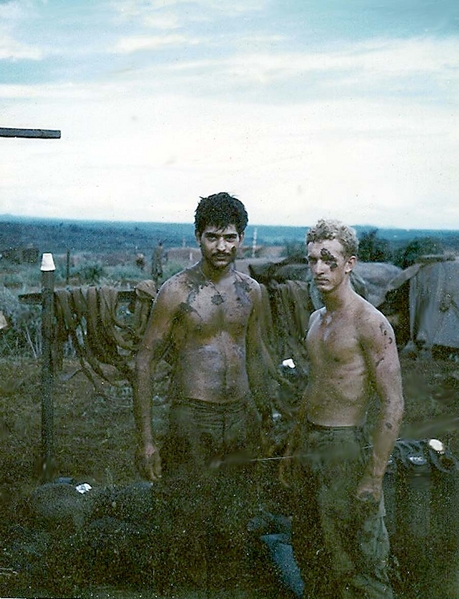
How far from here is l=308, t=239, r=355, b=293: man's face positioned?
3.15m

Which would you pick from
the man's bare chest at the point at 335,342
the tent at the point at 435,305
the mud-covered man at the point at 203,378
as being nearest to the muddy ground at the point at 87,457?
the tent at the point at 435,305

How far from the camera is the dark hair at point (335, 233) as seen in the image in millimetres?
3146

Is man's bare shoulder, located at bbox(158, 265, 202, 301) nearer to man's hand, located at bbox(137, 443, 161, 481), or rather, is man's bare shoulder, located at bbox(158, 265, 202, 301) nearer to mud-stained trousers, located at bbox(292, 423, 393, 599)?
man's hand, located at bbox(137, 443, 161, 481)

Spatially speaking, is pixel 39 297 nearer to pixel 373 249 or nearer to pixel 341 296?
pixel 341 296

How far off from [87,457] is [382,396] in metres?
3.97

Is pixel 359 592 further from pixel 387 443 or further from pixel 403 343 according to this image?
pixel 403 343

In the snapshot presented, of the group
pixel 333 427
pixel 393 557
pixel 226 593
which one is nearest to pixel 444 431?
pixel 393 557

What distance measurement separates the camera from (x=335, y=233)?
10.3 ft

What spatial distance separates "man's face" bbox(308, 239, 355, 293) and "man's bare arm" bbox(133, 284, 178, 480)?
0.78 meters

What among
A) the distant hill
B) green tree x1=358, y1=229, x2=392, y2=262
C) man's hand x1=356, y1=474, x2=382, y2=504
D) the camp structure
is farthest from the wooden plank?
green tree x1=358, y1=229, x2=392, y2=262

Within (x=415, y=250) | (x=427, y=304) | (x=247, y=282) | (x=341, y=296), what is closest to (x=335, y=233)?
(x=341, y=296)

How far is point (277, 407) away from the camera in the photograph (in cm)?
557

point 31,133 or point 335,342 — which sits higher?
point 31,133

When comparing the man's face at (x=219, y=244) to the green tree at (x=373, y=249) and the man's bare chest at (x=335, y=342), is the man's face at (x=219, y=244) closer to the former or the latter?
the man's bare chest at (x=335, y=342)
